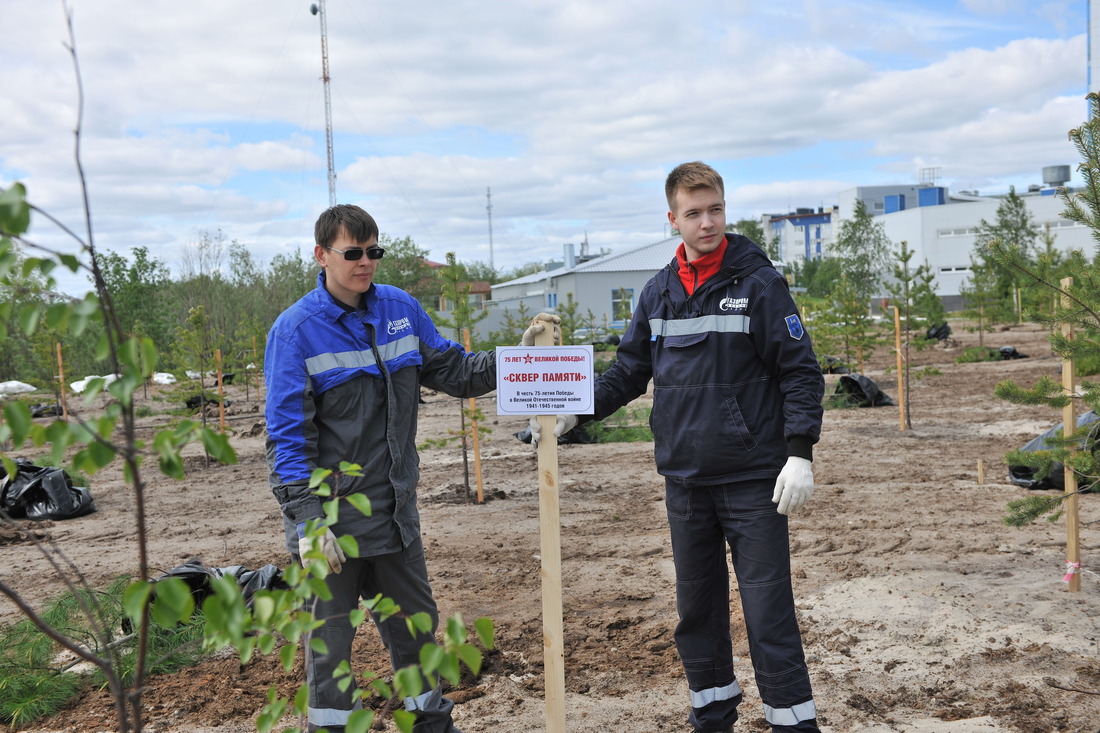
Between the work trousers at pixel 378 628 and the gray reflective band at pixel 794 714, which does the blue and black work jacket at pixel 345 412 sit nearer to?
the work trousers at pixel 378 628

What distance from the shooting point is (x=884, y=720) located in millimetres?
3535

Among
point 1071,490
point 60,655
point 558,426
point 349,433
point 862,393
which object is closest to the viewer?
point 349,433

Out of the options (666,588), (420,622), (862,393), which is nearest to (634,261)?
(862,393)

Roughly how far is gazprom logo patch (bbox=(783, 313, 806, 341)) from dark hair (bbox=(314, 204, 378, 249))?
150 centimetres

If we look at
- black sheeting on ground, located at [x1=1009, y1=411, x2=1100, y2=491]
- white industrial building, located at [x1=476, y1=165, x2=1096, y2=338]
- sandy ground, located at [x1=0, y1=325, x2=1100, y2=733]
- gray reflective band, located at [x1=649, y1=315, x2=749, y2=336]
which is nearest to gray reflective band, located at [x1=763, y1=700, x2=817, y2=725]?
sandy ground, located at [x1=0, y1=325, x2=1100, y2=733]

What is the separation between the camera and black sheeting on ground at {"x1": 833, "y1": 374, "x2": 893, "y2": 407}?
14.3 meters

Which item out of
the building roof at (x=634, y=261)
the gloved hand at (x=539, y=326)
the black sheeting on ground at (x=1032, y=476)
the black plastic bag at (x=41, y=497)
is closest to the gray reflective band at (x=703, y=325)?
the gloved hand at (x=539, y=326)

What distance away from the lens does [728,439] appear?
10.1 feet

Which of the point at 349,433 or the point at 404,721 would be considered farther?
the point at 349,433

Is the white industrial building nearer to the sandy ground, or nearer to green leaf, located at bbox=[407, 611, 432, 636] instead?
the sandy ground

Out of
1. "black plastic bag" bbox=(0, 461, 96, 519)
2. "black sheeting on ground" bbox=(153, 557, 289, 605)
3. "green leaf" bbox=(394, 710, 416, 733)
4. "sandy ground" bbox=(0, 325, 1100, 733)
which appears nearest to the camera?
"green leaf" bbox=(394, 710, 416, 733)

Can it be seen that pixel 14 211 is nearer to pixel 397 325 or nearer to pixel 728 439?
pixel 397 325

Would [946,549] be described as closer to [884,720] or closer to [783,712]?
[884,720]

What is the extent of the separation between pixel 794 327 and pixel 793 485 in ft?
1.84
